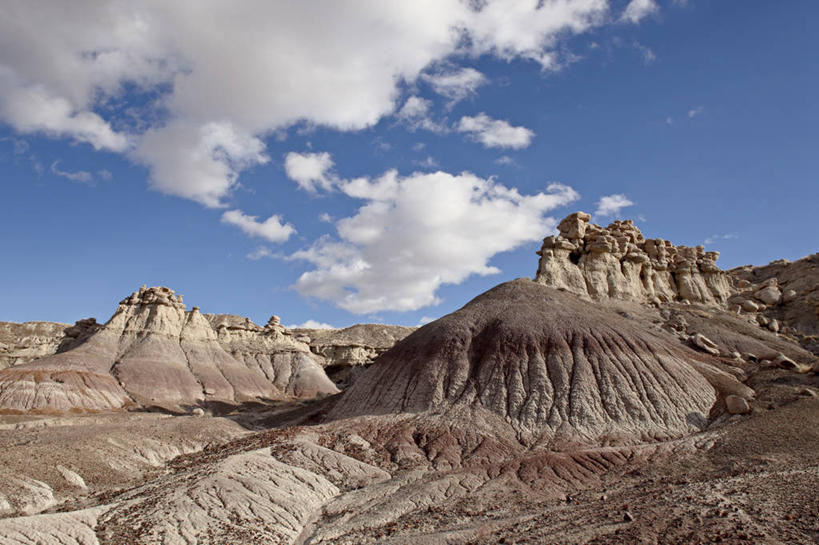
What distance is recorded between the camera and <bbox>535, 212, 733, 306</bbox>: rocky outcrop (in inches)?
2493

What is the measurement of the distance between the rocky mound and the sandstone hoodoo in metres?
32.1

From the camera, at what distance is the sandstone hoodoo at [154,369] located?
56.8 meters

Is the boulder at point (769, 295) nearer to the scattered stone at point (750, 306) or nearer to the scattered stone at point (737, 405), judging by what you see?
the scattered stone at point (750, 306)

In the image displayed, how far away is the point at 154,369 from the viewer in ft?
229

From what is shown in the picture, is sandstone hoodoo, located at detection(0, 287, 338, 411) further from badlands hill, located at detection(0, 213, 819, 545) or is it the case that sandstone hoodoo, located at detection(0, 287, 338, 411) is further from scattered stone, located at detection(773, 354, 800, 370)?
scattered stone, located at detection(773, 354, 800, 370)

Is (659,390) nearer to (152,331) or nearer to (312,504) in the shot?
(312,504)

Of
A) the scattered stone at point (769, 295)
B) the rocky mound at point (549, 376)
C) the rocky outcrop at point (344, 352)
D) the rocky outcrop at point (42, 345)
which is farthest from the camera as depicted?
the rocky outcrop at point (344, 352)

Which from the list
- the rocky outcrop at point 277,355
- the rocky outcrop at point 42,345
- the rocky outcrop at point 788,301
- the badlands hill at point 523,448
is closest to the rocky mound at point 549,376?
the badlands hill at point 523,448

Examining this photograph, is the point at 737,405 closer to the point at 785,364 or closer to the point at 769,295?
the point at 785,364

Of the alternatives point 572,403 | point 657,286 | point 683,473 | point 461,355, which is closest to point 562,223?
point 657,286

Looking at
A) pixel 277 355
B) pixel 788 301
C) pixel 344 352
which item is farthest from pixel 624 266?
pixel 277 355

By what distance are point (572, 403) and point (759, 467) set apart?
13.2 metres

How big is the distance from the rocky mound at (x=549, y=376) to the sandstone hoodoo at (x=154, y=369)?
32126 mm

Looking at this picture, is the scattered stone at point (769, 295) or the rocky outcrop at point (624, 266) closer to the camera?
the rocky outcrop at point (624, 266)
